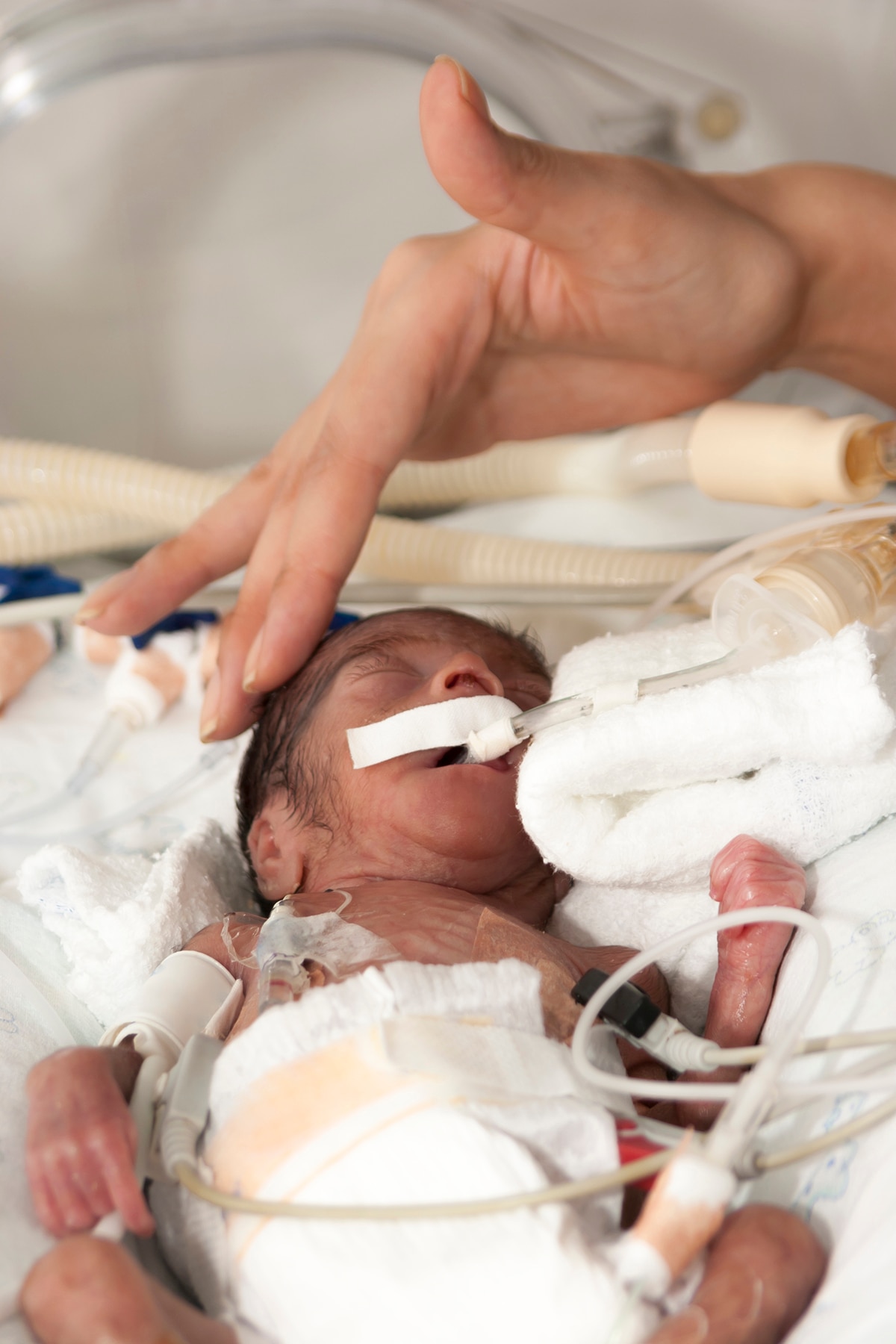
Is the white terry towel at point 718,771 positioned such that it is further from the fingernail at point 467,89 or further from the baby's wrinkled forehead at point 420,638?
the fingernail at point 467,89

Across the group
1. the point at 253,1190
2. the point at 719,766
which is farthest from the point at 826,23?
the point at 253,1190

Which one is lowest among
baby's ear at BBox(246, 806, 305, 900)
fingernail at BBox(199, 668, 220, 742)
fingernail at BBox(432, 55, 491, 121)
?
baby's ear at BBox(246, 806, 305, 900)

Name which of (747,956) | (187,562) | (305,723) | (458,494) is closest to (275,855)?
(305,723)

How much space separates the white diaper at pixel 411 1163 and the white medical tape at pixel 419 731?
0.28 m

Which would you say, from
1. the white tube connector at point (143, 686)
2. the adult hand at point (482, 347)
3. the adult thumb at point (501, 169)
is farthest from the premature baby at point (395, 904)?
the adult thumb at point (501, 169)

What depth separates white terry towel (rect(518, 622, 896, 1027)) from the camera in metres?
0.93

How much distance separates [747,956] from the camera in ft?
3.07

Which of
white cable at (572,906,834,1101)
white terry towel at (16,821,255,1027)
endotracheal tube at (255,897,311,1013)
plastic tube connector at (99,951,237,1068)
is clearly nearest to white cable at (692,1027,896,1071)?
white cable at (572,906,834,1101)

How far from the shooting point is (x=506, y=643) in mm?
1280

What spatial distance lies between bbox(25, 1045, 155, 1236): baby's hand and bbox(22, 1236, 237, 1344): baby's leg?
0.03 m

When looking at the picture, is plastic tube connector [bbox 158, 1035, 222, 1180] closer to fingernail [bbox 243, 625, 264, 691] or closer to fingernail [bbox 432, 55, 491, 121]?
fingernail [bbox 243, 625, 264, 691]

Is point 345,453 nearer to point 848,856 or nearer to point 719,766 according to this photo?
point 719,766

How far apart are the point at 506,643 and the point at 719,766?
36 cm

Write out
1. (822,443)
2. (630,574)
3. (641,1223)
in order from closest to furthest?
(641,1223) → (822,443) → (630,574)
